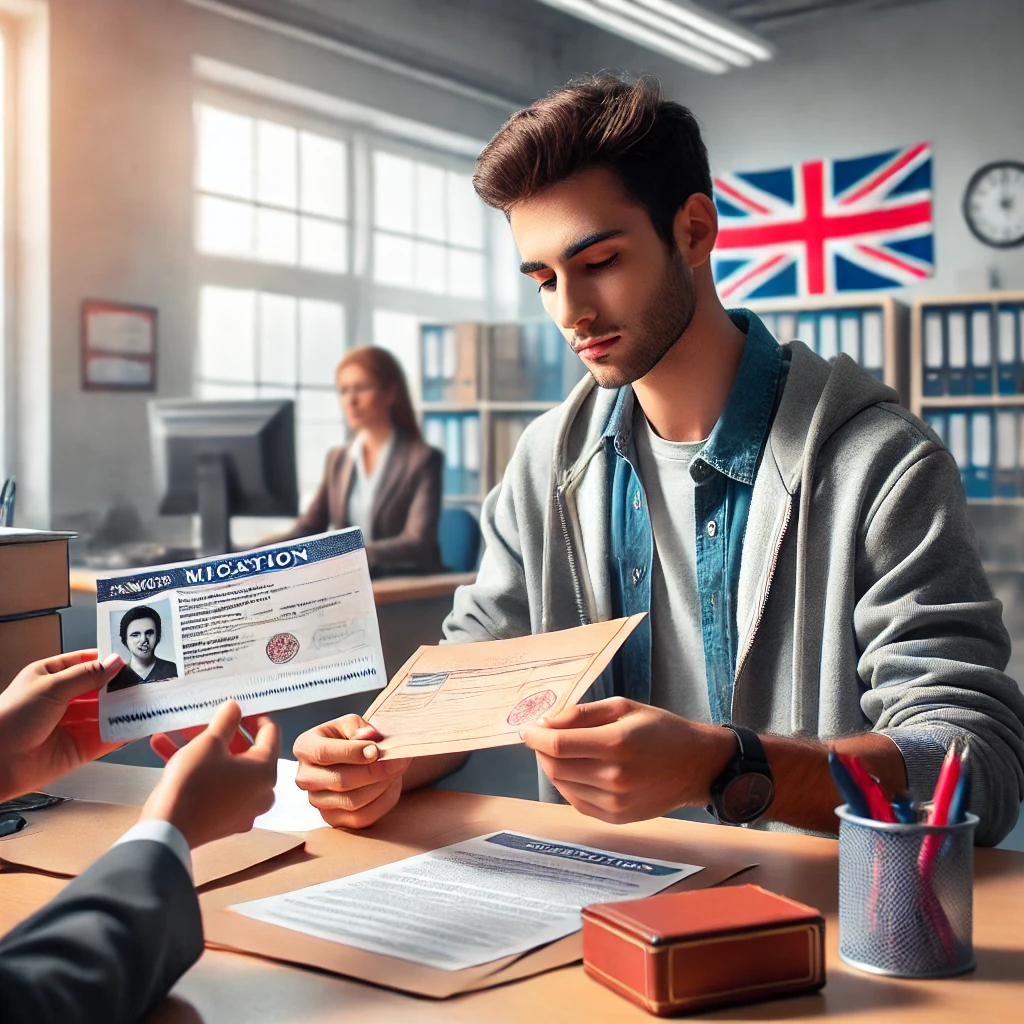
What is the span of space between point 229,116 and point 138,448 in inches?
55.4

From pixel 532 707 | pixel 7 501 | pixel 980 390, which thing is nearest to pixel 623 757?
pixel 532 707

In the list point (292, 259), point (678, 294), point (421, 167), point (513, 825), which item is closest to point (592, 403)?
point (678, 294)

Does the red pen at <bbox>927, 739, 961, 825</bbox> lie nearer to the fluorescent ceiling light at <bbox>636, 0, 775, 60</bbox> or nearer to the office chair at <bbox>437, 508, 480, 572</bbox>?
the office chair at <bbox>437, 508, 480, 572</bbox>

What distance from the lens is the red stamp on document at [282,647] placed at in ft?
3.27

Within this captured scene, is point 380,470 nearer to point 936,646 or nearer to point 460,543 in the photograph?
point 460,543

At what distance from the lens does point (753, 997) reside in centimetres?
69

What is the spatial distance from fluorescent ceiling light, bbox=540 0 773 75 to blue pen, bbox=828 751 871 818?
370 cm

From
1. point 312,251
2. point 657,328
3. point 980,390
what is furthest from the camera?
point 312,251

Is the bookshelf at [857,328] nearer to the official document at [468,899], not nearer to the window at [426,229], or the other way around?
the window at [426,229]

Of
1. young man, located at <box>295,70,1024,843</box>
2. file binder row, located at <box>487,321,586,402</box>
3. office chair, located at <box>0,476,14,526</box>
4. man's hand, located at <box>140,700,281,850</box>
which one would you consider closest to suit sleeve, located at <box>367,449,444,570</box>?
file binder row, located at <box>487,321,586,402</box>

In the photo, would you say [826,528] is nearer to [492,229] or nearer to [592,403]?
[592,403]

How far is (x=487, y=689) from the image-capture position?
994 mm

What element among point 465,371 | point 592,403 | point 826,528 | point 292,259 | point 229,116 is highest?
point 229,116

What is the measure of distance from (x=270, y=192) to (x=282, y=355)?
66cm
